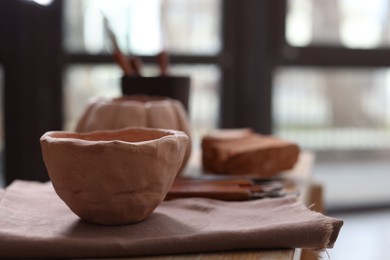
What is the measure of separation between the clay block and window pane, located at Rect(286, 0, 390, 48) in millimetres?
1041

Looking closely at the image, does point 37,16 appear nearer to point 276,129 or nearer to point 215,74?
point 215,74

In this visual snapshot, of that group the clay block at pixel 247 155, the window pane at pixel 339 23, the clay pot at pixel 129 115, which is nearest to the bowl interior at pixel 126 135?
the clay pot at pixel 129 115

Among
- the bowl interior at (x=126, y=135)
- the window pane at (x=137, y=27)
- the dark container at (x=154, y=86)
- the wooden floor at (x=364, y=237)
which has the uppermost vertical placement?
the window pane at (x=137, y=27)

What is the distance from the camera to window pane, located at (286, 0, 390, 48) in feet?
6.78

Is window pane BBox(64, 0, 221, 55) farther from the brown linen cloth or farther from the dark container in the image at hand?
the brown linen cloth

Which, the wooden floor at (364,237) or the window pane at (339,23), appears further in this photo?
the window pane at (339,23)

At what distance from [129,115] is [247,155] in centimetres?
23

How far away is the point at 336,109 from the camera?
2.31 m

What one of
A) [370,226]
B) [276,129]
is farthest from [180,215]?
[370,226]

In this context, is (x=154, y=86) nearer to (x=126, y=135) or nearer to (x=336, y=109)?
(x=126, y=135)

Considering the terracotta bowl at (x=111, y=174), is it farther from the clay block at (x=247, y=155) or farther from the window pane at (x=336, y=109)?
the window pane at (x=336, y=109)

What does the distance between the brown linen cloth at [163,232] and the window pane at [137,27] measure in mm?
1151

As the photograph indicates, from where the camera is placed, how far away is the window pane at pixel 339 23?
207 centimetres

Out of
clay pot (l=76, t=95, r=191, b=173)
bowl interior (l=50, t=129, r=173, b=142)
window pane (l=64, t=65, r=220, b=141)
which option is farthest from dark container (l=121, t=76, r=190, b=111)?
window pane (l=64, t=65, r=220, b=141)
